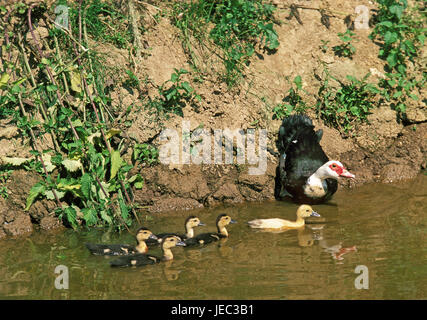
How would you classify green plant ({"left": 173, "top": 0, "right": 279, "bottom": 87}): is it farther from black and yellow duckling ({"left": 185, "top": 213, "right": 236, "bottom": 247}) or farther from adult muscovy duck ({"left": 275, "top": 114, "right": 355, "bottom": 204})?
black and yellow duckling ({"left": 185, "top": 213, "right": 236, "bottom": 247})

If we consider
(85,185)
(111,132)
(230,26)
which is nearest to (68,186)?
(85,185)

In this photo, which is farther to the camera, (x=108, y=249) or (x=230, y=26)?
(x=230, y=26)

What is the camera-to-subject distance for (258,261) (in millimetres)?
6746

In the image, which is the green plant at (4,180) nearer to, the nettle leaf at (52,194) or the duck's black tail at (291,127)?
the nettle leaf at (52,194)

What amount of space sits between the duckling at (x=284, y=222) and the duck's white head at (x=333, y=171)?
2.61ft

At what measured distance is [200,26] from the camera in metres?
9.69

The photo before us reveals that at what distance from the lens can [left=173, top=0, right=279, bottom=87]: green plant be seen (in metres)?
9.58

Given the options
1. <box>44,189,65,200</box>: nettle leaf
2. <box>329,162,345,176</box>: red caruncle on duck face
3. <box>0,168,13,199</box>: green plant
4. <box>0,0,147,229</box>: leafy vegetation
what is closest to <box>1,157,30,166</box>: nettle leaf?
<box>0,0,147,229</box>: leafy vegetation

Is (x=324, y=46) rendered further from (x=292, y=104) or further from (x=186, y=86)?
(x=186, y=86)

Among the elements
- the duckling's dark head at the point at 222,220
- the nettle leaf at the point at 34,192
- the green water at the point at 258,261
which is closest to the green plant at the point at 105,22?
the nettle leaf at the point at 34,192

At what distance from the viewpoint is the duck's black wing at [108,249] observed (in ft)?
22.9

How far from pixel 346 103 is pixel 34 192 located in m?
4.46

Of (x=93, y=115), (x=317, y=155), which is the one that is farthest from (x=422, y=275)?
(x=93, y=115)

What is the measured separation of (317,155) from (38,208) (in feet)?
11.7
